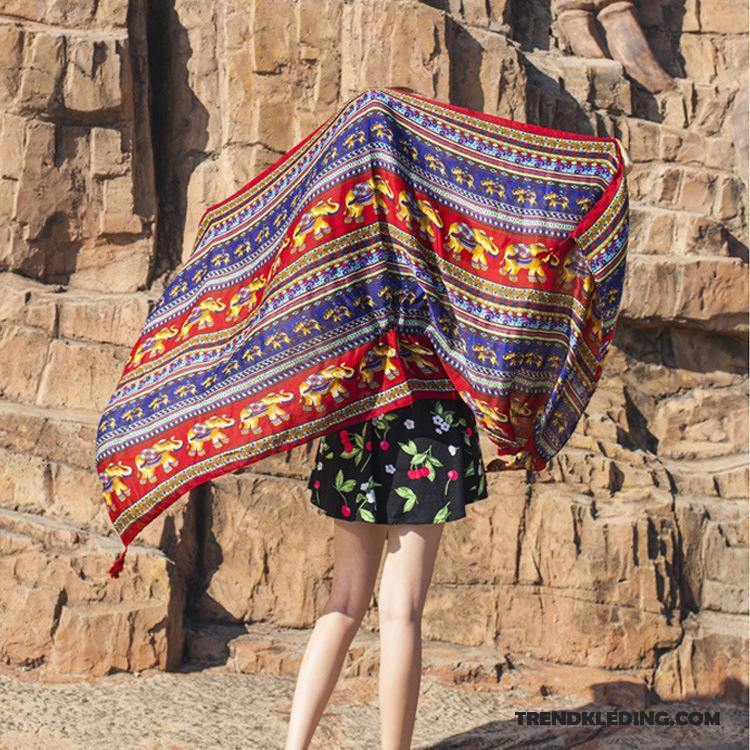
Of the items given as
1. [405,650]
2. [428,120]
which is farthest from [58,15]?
[405,650]

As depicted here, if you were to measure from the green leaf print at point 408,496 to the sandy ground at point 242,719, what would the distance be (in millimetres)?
1363

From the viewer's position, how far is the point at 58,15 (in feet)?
17.5

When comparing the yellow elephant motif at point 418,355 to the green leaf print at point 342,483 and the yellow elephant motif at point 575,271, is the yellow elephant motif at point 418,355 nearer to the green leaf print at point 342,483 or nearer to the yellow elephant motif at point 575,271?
the green leaf print at point 342,483

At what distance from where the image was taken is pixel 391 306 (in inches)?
127

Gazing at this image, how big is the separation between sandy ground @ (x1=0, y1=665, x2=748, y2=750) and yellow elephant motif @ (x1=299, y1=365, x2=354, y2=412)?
1.49 metres

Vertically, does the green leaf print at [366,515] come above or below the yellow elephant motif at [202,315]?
below

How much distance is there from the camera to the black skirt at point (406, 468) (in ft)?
10.3

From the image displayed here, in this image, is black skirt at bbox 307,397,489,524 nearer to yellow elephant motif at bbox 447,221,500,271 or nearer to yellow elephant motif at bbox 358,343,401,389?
yellow elephant motif at bbox 358,343,401,389

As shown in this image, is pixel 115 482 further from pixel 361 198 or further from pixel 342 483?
pixel 361 198

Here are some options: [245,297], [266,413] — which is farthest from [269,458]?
[266,413]

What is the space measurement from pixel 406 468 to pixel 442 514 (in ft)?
0.52

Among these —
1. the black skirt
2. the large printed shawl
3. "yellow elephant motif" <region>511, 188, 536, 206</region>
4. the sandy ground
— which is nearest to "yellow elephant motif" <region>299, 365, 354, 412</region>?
the large printed shawl

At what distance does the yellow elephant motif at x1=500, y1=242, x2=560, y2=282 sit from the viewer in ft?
10.9

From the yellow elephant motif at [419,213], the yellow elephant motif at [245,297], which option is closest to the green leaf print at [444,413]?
the yellow elephant motif at [419,213]
